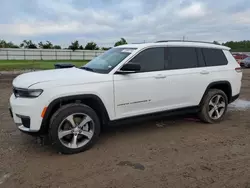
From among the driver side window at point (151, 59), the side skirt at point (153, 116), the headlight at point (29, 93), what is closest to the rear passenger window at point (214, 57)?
the side skirt at point (153, 116)

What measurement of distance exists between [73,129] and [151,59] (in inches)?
78.4

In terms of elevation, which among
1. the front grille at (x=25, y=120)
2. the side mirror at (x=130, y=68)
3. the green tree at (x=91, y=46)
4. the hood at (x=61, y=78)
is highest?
the green tree at (x=91, y=46)

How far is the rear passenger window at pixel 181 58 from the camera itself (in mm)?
5000

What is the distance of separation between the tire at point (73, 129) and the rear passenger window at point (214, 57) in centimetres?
293

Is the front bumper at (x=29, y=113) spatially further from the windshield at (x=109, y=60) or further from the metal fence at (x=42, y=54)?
the metal fence at (x=42, y=54)

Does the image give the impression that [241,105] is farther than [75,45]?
No

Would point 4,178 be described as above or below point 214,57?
below

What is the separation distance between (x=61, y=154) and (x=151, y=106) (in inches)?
71.9

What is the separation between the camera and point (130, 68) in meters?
4.27

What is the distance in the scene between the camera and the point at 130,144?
4.46m

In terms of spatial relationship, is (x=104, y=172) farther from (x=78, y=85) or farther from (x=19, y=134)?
(x=19, y=134)

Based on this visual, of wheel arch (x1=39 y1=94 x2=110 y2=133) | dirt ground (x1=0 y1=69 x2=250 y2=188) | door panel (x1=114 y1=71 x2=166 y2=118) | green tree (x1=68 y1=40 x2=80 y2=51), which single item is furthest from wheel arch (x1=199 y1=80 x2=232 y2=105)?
green tree (x1=68 y1=40 x2=80 y2=51)

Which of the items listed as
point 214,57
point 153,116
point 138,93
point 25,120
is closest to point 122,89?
point 138,93

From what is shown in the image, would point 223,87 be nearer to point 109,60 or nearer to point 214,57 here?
point 214,57
